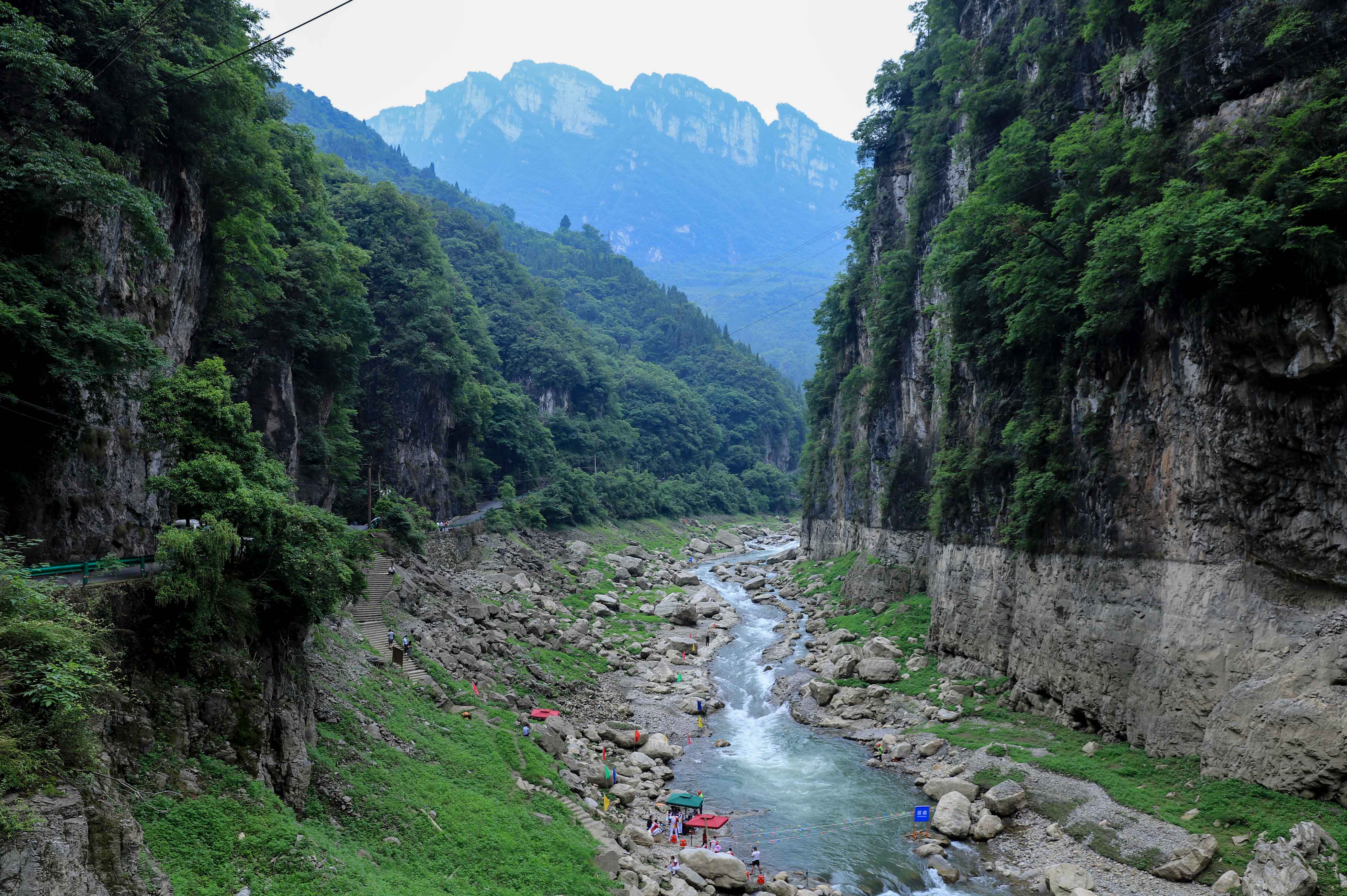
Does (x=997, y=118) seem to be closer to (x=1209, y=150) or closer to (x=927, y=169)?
(x=927, y=169)

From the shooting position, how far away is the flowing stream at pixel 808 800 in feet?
74.2

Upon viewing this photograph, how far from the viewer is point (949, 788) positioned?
26625 mm

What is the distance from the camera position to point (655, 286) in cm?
18325

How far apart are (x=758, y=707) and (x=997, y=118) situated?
3571 cm

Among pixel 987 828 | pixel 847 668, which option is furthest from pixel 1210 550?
pixel 847 668

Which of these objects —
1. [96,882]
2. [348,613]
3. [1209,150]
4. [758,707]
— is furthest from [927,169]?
[96,882]

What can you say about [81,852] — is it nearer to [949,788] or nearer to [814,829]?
[814,829]

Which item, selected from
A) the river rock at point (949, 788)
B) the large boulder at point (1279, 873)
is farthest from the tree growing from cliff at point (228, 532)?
the large boulder at point (1279, 873)

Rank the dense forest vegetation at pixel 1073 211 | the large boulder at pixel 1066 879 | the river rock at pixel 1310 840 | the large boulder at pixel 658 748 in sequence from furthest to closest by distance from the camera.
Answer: the large boulder at pixel 658 748 → the large boulder at pixel 1066 879 → the dense forest vegetation at pixel 1073 211 → the river rock at pixel 1310 840

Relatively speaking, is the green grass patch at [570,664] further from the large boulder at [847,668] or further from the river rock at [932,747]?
the river rock at [932,747]

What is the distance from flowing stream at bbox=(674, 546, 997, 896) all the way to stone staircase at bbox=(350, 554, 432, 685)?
12144 mm

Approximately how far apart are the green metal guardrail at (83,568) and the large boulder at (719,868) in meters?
17.6

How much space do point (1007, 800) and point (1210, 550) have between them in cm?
1102

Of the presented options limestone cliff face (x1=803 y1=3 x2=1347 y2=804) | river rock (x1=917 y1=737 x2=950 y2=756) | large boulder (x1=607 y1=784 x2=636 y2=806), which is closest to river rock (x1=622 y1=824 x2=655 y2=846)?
large boulder (x1=607 y1=784 x2=636 y2=806)
